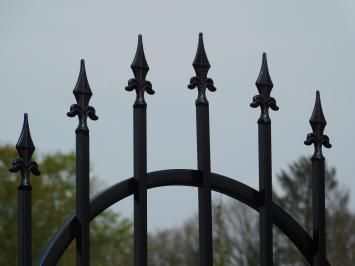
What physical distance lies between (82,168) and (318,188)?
792mm

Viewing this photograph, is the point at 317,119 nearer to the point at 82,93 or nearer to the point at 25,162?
the point at 82,93

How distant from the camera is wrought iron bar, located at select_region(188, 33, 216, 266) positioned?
2334 mm

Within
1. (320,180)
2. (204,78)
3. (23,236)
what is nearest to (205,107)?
(204,78)

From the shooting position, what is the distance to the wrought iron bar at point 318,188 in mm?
2557

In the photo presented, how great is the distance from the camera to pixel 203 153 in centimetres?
240

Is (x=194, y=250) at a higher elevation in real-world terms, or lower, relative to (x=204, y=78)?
higher

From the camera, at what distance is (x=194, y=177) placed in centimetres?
238

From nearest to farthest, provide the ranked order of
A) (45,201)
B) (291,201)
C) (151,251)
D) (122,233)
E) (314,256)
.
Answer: (314,256) → (45,201) → (122,233) → (151,251) → (291,201)

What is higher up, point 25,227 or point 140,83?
point 140,83

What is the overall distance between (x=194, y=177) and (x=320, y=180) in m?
0.46

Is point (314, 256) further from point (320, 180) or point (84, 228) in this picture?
point (84, 228)

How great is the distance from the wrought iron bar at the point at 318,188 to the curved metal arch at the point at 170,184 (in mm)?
30

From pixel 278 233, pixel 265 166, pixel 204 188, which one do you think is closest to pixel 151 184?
pixel 204 188

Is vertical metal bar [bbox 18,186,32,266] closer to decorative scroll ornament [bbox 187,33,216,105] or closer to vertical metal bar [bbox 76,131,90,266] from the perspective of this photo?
vertical metal bar [bbox 76,131,90,266]
